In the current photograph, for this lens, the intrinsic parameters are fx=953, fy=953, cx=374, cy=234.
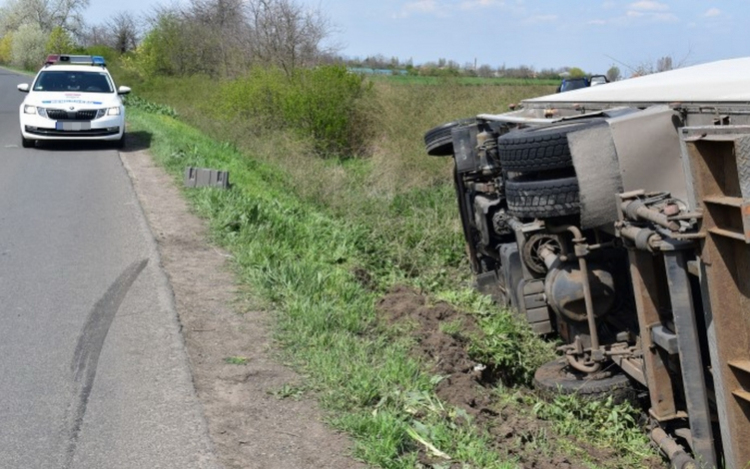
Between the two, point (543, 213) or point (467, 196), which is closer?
point (543, 213)

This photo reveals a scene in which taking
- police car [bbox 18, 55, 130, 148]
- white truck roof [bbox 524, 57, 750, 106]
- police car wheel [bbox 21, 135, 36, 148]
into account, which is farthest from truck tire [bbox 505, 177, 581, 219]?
police car wheel [bbox 21, 135, 36, 148]

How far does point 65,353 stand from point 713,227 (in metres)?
4.26

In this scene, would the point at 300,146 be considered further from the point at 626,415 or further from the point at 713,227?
the point at 713,227

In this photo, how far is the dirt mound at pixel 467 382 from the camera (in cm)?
582

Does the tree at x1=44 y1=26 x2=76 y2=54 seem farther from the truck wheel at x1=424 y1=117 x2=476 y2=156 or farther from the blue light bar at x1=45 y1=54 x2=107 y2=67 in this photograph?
the truck wheel at x1=424 y1=117 x2=476 y2=156

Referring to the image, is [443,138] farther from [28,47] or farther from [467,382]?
[28,47]

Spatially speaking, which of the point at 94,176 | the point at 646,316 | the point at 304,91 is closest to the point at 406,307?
the point at 646,316

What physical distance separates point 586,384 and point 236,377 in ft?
8.31

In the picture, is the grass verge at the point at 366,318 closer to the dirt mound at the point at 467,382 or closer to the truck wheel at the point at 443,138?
the dirt mound at the point at 467,382

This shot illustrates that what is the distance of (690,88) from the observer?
6457 millimetres

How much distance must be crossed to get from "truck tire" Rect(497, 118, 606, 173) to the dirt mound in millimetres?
1530

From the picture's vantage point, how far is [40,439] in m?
5.12

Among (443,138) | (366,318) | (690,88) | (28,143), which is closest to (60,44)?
(28,143)

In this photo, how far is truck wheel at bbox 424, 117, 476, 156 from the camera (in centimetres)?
1043
